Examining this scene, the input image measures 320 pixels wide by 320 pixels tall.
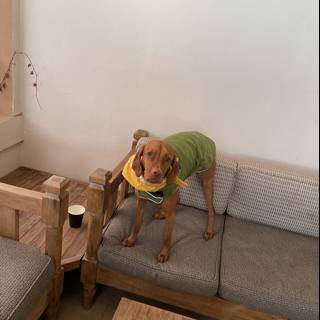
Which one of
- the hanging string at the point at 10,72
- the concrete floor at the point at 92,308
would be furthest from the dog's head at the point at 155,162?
the hanging string at the point at 10,72

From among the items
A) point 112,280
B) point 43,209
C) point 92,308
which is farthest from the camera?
point 92,308

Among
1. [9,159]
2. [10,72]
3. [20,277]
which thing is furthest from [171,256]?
[10,72]

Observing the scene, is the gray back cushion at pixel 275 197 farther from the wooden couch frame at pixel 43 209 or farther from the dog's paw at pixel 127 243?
the wooden couch frame at pixel 43 209

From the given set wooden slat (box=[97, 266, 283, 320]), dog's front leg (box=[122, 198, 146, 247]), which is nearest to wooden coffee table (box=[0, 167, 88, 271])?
wooden slat (box=[97, 266, 283, 320])

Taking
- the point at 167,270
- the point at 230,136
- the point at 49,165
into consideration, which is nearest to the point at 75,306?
the point at 167,270

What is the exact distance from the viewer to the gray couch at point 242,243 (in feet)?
4.41

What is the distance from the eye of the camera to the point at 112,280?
4.91 ft

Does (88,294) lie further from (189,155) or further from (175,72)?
(175,72)

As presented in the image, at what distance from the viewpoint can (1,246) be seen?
4.07ft

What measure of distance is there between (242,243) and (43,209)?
3.05 feet

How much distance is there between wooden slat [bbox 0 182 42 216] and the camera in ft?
4.07

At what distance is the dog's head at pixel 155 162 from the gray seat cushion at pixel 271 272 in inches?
20.5

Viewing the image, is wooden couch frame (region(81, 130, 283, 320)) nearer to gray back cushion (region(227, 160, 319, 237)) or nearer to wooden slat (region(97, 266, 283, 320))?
wooden slat (region(97, 266, 283, 320))

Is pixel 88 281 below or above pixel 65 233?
below
